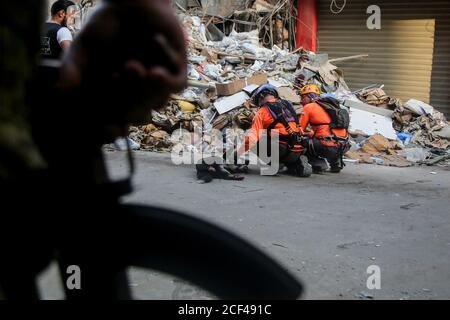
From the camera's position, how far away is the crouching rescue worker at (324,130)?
737cm

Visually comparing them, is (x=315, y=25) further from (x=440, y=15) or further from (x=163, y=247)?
(x=163, y=247)

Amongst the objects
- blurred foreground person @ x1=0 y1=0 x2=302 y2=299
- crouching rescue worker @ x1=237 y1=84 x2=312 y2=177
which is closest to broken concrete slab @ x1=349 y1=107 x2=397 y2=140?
crouching rescue worker @ x1=237 y1=84 x2=312 y2=177

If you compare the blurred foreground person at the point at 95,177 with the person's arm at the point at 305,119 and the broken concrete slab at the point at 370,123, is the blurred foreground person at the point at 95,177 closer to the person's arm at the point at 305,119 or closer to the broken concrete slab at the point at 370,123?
the person's arm at the point at 305,119

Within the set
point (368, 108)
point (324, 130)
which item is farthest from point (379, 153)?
point (324, 130)

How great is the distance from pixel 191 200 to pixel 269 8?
8.17 m

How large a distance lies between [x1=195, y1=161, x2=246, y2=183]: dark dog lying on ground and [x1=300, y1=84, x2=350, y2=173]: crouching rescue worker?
1.11m

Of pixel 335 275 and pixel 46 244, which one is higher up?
pixel 46 244

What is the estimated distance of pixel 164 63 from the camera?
1.18 metres

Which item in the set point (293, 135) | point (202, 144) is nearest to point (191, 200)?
point (293, 135)

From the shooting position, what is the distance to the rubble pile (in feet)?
30.3

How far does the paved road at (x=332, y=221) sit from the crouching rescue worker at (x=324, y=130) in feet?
0.80

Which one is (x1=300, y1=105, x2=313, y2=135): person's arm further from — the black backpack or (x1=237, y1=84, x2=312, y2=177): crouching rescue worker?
(x1=237, y1=84, x2=312, y2=177): crouching rescue worker

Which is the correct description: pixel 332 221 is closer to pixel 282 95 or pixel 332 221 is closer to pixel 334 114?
pixel 334 114

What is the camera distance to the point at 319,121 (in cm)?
739
